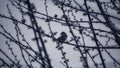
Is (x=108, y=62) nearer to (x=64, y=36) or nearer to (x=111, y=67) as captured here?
(x=111, y=67)

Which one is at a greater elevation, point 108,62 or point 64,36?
point 108,62

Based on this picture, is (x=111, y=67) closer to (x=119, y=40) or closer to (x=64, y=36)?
(x=64, y=36)

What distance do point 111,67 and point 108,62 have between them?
54 cm

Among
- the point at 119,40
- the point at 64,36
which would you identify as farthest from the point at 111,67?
the point at 119,40

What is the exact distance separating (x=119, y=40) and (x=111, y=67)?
6.09 m

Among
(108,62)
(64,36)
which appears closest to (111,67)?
(108,62)

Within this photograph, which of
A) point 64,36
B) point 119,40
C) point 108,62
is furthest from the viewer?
point 108,62

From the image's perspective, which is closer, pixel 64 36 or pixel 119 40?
pixel 119 40

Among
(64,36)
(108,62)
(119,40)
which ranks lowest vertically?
(119,40)

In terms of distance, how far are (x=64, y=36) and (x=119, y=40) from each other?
1234mm

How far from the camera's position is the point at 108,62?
8.11 metres

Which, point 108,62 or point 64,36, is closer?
point 64,36

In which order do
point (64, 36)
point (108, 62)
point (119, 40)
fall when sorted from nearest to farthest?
point (119, 40), point (64, 36), point (108, 62)

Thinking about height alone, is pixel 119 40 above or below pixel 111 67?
below
